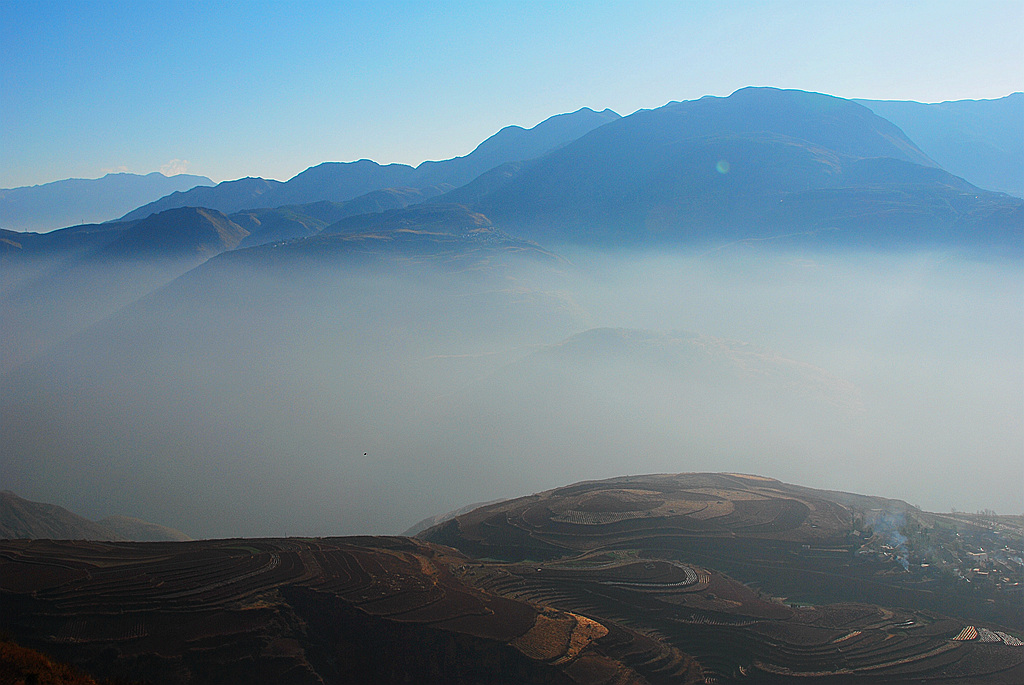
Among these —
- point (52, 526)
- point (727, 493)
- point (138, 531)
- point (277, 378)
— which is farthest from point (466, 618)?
point (277, 378)

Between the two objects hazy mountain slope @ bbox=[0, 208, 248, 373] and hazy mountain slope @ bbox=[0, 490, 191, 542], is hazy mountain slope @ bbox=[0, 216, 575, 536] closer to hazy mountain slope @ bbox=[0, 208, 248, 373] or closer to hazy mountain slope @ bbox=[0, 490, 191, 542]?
hazy mountain slope @ bbox=[0, 490, 191, 542]

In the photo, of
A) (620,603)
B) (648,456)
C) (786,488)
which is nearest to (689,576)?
(620,603)

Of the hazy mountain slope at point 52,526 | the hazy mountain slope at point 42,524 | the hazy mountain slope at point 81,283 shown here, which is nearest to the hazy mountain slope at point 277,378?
the hazy mountain slope at point 52,526

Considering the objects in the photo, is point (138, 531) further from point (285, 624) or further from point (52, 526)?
point (285, 624)

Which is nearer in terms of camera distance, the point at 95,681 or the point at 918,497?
the point at 95,681

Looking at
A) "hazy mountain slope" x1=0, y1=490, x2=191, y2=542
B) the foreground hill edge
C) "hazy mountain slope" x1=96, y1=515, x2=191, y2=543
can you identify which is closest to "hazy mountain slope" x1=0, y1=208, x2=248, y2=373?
"hazy mountain slope" x1=96, y1=515, x2=191, y2=543

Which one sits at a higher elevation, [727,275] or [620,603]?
[727,275]

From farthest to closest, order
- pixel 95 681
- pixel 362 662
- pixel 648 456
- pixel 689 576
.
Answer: pixel 648 456
pixel 689 576
pixel 362 662
pixel 95 681

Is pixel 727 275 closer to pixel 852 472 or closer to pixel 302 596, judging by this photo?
pixel 852 472

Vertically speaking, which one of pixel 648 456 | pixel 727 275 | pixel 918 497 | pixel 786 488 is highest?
pixel 727 275
